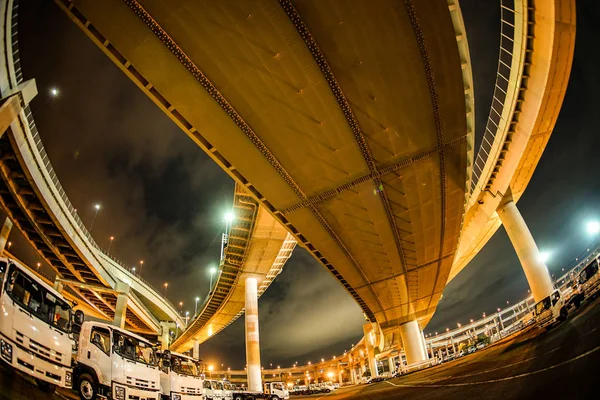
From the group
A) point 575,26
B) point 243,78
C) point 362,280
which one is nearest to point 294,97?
point 243,78

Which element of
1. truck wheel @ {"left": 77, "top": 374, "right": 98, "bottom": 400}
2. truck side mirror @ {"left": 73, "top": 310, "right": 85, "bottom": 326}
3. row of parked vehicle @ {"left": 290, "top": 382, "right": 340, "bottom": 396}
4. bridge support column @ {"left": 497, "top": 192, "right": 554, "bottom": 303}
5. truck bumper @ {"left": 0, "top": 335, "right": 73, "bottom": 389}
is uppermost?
bridge support column @ {"left": 497, "top": 192, "right": 554, "bottom": 303}

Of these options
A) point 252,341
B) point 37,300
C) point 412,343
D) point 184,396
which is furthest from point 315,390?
point 37,300

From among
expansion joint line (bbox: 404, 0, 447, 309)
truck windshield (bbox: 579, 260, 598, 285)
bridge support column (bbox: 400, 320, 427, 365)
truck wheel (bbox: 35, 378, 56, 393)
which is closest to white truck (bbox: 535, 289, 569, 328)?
truck windshield (bbox: 579, 260, 598, 285)

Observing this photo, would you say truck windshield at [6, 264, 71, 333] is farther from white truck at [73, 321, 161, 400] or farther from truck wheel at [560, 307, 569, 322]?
truck wheel at [560, 307, 569, 322]

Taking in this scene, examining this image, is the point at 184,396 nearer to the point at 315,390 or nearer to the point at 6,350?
the point at 6,350

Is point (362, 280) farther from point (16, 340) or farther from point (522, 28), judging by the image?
point (16, 340)

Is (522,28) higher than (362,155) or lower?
higher
